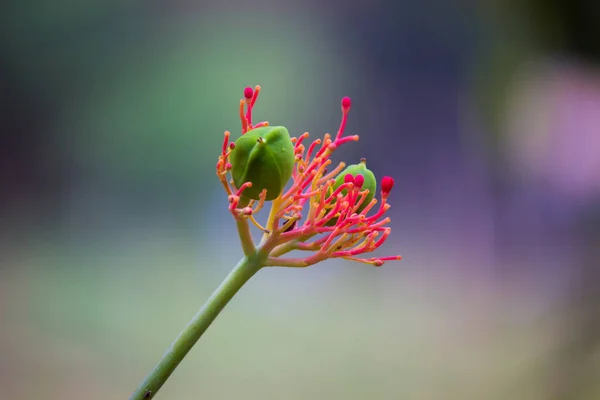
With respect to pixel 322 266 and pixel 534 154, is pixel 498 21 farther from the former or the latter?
pixel 322 266

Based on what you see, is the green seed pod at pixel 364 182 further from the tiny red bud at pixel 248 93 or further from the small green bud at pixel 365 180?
the tiny red bud at pixel 248 93

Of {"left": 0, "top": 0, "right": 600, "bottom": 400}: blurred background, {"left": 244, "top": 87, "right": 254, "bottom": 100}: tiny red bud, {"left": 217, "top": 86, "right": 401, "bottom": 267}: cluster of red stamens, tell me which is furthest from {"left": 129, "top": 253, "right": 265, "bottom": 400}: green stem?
{"left": 0, "top": 0, "right": 600, "bottom": 400}: blurred background

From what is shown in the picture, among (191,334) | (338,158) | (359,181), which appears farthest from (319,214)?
(338,158)

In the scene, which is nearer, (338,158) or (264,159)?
(264,159)

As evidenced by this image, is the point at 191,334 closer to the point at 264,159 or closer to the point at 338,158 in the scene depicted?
the point at 264,159

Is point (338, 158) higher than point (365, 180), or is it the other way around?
point (365, 180)
